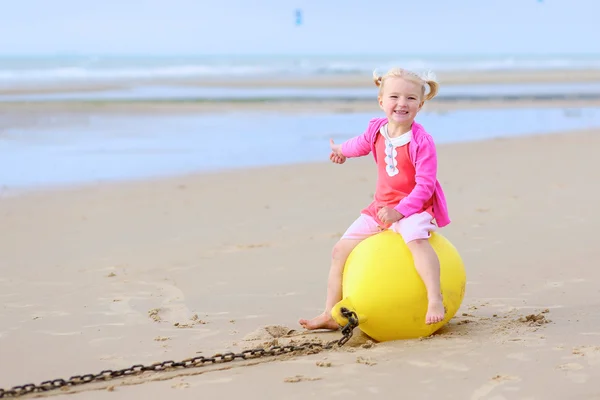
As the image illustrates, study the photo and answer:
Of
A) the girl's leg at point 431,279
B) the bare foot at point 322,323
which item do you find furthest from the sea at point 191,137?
the girl's leg at point 431,279

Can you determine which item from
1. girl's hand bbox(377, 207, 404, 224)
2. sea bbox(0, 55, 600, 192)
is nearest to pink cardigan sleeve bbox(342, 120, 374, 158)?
girl's hand bbox(377, 207, 404, 224)

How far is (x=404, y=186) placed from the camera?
4762 mm

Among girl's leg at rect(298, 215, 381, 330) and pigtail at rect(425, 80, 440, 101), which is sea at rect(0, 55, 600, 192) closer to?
girl's leg at rect(298, 215, 381, 330)

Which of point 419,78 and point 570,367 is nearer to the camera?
point 570,367

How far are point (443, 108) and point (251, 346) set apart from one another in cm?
1904

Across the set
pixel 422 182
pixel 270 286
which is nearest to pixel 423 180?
pixel 422 182

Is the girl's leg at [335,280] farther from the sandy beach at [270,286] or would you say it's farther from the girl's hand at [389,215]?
the girl's hand at [389,215]

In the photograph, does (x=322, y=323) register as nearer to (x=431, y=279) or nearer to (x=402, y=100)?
(x=431, y=279)

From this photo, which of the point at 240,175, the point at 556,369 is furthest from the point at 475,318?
the point at 240,175

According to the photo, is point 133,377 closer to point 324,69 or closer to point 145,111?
point 145,111

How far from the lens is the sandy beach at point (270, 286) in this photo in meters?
4.11

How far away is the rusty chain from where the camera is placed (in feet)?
13.5

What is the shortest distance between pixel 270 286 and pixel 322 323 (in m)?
1.24

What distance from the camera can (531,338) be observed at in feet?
15.0
